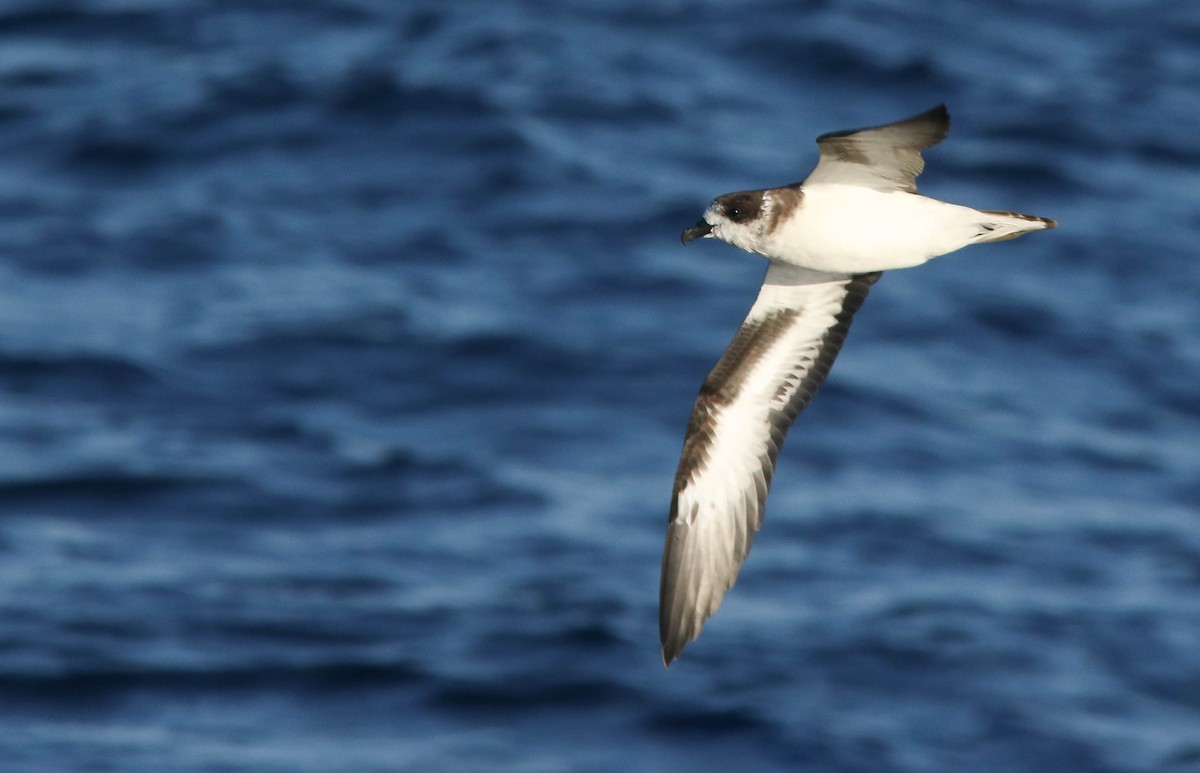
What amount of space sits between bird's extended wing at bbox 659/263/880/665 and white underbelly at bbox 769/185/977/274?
3.16 ft

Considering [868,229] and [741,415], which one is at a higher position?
[868,229]

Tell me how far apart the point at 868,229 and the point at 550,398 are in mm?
14069

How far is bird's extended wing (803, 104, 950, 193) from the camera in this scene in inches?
327

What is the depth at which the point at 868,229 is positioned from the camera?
8852 mm

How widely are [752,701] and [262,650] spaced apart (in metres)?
4.91

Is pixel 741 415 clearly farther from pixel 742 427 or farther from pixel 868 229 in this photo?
Answer: pixel 868 229

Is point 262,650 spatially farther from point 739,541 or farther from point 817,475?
point 739,541

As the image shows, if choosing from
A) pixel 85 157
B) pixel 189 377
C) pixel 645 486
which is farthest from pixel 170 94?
pixel 645 486

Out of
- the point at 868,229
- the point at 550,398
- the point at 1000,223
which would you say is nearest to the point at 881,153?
the point at 868,229

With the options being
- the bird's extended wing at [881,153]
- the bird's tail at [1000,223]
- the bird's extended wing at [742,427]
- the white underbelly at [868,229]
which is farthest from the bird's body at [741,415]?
the bird's tail at [1000,223]

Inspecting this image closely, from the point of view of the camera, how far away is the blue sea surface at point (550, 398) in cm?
1833

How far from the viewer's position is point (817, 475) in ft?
70.5

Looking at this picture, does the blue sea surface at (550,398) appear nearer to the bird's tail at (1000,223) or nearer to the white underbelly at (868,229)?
the white underbelly at (868,229)

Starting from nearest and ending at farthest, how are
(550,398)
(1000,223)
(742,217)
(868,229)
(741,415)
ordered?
(1000,223) → (868,229) → (742,217) → (741,415) → (550,398)
